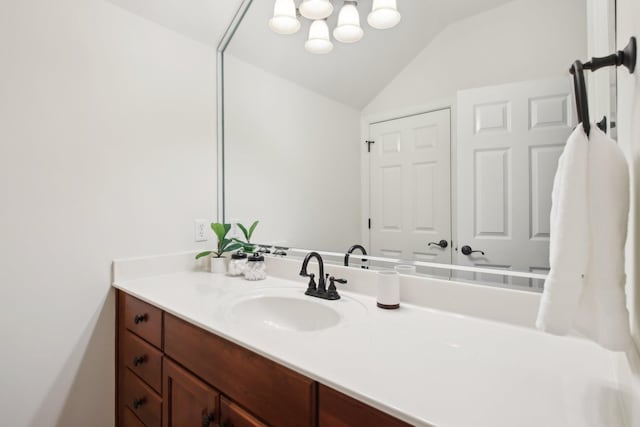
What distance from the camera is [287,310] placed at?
3.80 feet

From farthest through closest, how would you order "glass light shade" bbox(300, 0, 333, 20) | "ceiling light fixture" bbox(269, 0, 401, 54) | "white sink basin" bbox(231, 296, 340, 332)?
1. "glass light shade" bbox(300, 0, 333, 20)
2. "ceiling light fixture" bbox(269, 0, 401, 54)
3. "white sink basin" bbox(231, 296, 340, 332)

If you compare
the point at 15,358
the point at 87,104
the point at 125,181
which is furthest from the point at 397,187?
the point at 15,358

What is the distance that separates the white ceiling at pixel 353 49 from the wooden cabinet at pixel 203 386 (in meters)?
0.99

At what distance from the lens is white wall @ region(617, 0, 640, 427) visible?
40cm

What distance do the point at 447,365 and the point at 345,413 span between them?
233 mm

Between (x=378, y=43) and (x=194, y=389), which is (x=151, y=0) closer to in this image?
(x=378, y=43)

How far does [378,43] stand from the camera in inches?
46.9

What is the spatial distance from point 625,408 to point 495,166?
0.62m

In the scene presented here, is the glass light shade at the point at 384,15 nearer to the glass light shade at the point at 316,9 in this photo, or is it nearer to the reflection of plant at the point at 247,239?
the glass light shade at the point at 316,9

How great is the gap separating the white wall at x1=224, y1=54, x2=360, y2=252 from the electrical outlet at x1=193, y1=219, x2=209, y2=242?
0.14m

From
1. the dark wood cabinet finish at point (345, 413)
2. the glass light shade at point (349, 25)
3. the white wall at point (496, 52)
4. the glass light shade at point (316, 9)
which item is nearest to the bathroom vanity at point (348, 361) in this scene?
the dark wood cabinet finish at point (345, 413)

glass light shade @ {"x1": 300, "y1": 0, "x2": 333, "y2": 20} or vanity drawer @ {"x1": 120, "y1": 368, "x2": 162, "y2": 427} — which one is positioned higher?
glass light shade @ {"x1": 300, "y1": 0, "x2": 333, "y2": 20}

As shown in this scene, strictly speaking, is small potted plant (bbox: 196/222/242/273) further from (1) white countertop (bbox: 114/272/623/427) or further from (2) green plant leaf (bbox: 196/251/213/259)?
(1) white countertop (bbox: 114/272/623/427)

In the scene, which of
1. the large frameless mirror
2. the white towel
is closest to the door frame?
the large frameless mirror
